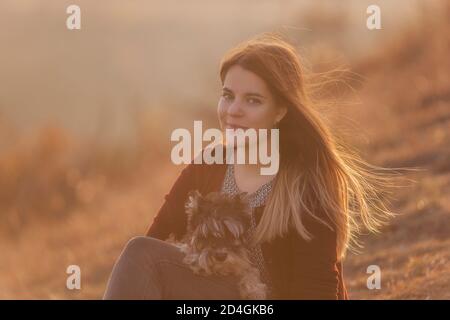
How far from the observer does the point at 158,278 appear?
3715mm

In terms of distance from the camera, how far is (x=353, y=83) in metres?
10.9

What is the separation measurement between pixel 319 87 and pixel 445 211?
8.18ft

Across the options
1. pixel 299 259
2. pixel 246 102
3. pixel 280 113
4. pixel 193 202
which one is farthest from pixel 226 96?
pixel 299 259

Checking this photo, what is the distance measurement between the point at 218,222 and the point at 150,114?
9.41m

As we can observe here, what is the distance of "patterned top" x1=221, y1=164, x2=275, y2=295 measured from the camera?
387cm

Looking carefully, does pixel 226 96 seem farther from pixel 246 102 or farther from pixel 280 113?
pixel 280 113

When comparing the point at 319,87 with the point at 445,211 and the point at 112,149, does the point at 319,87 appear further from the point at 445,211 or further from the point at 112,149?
the point at 112,149

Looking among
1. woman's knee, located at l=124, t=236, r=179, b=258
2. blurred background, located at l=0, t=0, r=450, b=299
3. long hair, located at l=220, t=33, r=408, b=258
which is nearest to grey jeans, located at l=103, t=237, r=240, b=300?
woman's knee, located at l=124, t=236, r=179, b=258

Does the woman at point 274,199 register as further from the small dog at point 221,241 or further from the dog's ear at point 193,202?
the dog's ear at point 193,202

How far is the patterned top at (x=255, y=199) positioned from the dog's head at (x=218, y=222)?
71 mm

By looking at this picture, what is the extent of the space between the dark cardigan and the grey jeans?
0.19 m

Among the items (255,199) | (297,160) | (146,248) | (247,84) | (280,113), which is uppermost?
(247,84)

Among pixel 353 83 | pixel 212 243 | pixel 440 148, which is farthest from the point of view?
pixel 353 83

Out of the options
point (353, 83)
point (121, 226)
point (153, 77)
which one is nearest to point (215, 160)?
point (121, 226)
